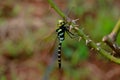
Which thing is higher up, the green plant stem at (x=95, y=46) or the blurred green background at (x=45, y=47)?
the blurred green background at (x=45, y=47)

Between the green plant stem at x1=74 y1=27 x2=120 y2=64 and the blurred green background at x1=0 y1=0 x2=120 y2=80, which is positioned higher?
the blurred green background at x1=0 y1=0 x2=120 y2=80

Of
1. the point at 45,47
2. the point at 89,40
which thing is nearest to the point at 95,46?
the point at 89,40

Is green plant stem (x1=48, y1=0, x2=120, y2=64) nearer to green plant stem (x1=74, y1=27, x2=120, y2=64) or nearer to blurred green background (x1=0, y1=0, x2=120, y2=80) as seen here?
green plant stem (x1=74, y1=27, x2=120, y2=64)

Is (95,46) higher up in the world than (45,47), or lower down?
lower down

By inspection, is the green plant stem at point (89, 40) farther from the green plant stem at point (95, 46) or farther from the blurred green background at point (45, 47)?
the blurred green background at point (45, 47)

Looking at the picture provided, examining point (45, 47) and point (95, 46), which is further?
point (45, 47)

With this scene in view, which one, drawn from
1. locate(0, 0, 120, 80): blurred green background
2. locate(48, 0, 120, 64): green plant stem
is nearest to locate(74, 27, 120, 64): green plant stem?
locate(48, 0, 120, 64): green plant stem

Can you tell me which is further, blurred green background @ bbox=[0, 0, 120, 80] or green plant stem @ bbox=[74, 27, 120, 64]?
blurred green background @ bbox=[0, 0, 120, 80]

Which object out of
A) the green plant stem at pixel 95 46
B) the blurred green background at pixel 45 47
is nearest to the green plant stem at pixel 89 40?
the green plant stem at pixel 95 46

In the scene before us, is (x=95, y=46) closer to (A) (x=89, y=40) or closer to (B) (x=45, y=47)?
(A) (x=89, y=40)
